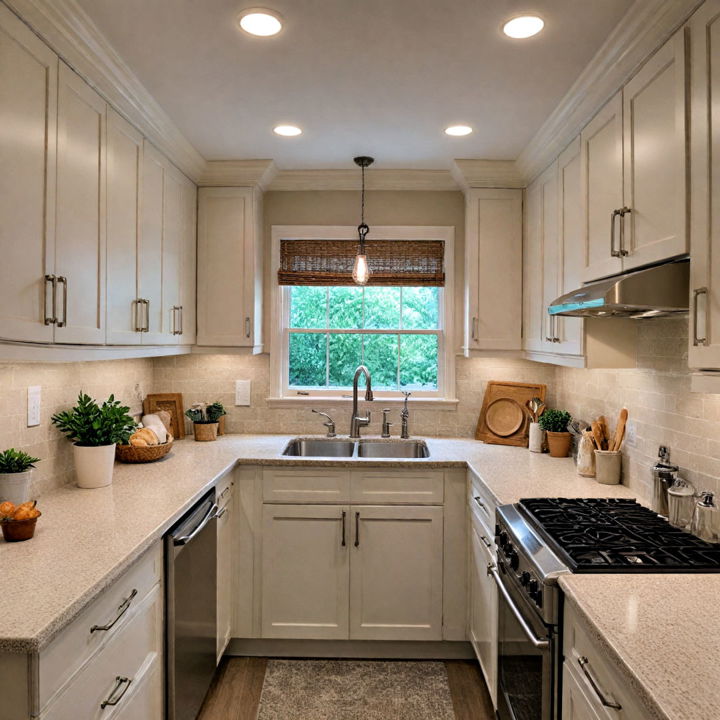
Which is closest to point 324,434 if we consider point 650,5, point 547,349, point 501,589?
point 547,349

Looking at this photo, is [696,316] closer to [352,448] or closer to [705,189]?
[705,189]

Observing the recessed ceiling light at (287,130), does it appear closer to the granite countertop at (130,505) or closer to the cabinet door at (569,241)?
the cabinet door at (569,241)

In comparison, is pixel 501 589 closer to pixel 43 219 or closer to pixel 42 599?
pixel 42 599

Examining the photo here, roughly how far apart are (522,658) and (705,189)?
1472mm

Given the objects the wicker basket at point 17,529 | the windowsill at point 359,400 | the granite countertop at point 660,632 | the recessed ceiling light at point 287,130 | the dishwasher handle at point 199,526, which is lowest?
the dishwasher handle at point 199,526

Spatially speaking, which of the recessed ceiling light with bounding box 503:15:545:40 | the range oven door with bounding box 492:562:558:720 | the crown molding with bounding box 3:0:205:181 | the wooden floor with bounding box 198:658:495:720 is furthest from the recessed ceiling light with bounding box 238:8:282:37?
the wooden floor with bounding box 198:658:495:720

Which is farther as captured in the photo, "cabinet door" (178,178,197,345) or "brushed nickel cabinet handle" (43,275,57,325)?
"cabinet door" (178,178,197,345)

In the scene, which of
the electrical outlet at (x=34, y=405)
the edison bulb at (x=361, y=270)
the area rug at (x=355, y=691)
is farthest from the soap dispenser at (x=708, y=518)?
the electrical outlet at (x=34, y=405)

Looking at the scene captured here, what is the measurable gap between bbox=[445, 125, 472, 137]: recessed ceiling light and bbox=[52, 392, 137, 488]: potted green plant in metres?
1.92

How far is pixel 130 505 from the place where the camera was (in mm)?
2086

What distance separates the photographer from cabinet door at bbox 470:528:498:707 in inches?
92.9

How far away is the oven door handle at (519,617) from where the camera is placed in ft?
5.34

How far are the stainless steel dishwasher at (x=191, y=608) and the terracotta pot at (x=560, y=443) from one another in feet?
5.63

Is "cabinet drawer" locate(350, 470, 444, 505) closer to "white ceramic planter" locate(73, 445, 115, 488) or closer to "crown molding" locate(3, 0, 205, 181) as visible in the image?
"white ceramic planter" locate(73, 445, 115, 488)
